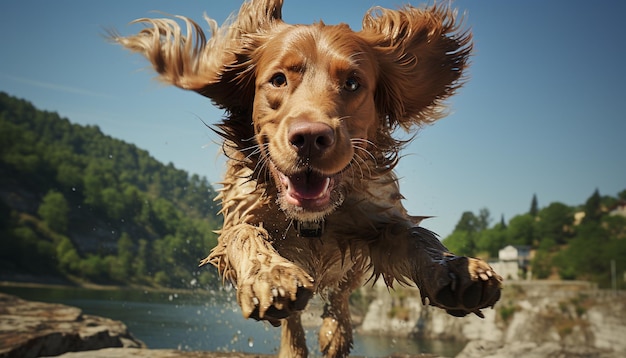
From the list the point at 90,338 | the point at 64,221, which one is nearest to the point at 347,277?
the point at 90,338

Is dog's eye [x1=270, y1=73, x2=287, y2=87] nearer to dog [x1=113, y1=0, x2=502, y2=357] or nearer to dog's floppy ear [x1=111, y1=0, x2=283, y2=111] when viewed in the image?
dog [x1=113, y1=0, x2=502, y2=357]

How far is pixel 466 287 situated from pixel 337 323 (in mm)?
3091

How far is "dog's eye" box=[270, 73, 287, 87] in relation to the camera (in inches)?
146

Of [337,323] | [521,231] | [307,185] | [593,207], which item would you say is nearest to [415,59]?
[307,185]

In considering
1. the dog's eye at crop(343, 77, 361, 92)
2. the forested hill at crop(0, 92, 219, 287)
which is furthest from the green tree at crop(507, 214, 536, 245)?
the dog's eye at crop(343, 77, 361, 92)

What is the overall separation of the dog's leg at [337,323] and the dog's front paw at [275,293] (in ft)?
9.74

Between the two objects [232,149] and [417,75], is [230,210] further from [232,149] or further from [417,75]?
[417,75]

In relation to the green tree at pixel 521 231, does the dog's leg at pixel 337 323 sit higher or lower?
lower

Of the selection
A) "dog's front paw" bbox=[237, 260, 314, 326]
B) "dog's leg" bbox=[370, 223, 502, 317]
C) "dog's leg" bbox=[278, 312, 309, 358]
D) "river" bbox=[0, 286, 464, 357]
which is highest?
"dog's leg" bbox=[370, 223, 502, 317]

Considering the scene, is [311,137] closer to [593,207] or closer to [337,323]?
[337,323]

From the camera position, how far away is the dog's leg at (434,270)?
3123mm

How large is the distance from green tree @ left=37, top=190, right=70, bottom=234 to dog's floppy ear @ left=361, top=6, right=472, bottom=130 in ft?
354

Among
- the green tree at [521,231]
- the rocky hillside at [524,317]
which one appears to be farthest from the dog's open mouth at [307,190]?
the green tree at [521,231]

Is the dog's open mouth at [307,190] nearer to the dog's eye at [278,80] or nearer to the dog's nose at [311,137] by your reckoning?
the dog's nose at [311,137]
